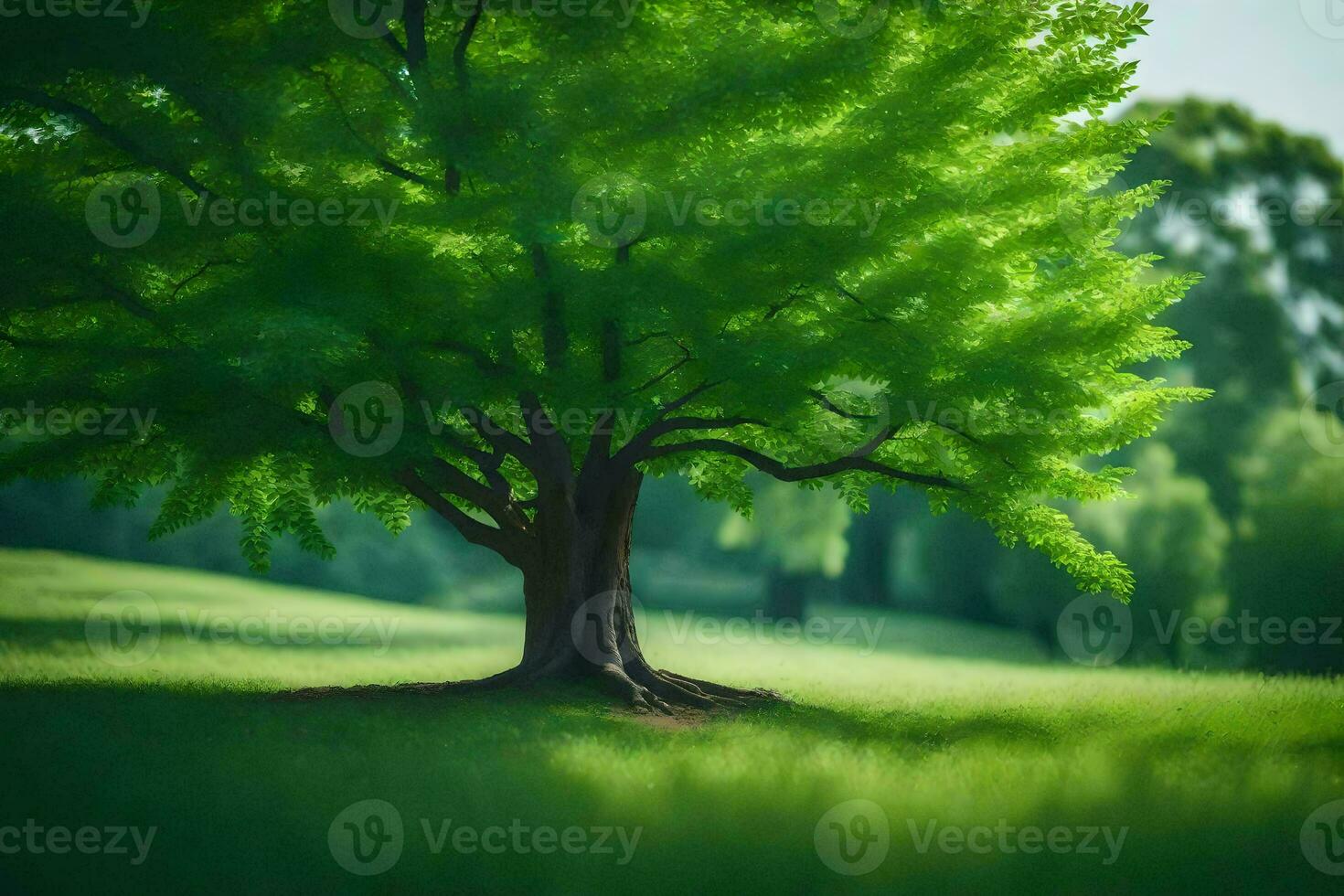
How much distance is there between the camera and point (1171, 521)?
1023 inches

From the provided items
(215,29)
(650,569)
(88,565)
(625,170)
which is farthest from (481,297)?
(650,569)

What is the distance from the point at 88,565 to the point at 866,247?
1237 inches

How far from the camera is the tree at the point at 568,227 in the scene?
11.8m

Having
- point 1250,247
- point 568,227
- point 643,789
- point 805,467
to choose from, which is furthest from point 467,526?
point 1250,247

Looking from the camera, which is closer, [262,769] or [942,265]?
[262,769]

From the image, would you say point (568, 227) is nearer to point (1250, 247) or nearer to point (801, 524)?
point (801, 524)

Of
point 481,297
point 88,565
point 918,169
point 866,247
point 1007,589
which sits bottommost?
point 88,565

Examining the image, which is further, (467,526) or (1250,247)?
(1250,247)

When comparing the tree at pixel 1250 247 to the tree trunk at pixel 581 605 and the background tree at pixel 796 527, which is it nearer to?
the background tree at pixel 796 527

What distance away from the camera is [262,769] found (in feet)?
30.1

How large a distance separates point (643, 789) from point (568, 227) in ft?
24.1

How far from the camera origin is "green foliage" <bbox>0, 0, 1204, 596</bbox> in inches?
464

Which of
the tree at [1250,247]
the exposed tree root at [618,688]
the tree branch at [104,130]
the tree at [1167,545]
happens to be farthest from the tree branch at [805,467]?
the tree at [1250,247]

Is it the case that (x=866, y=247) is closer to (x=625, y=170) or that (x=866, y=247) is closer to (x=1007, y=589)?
(x=625, y=170)
